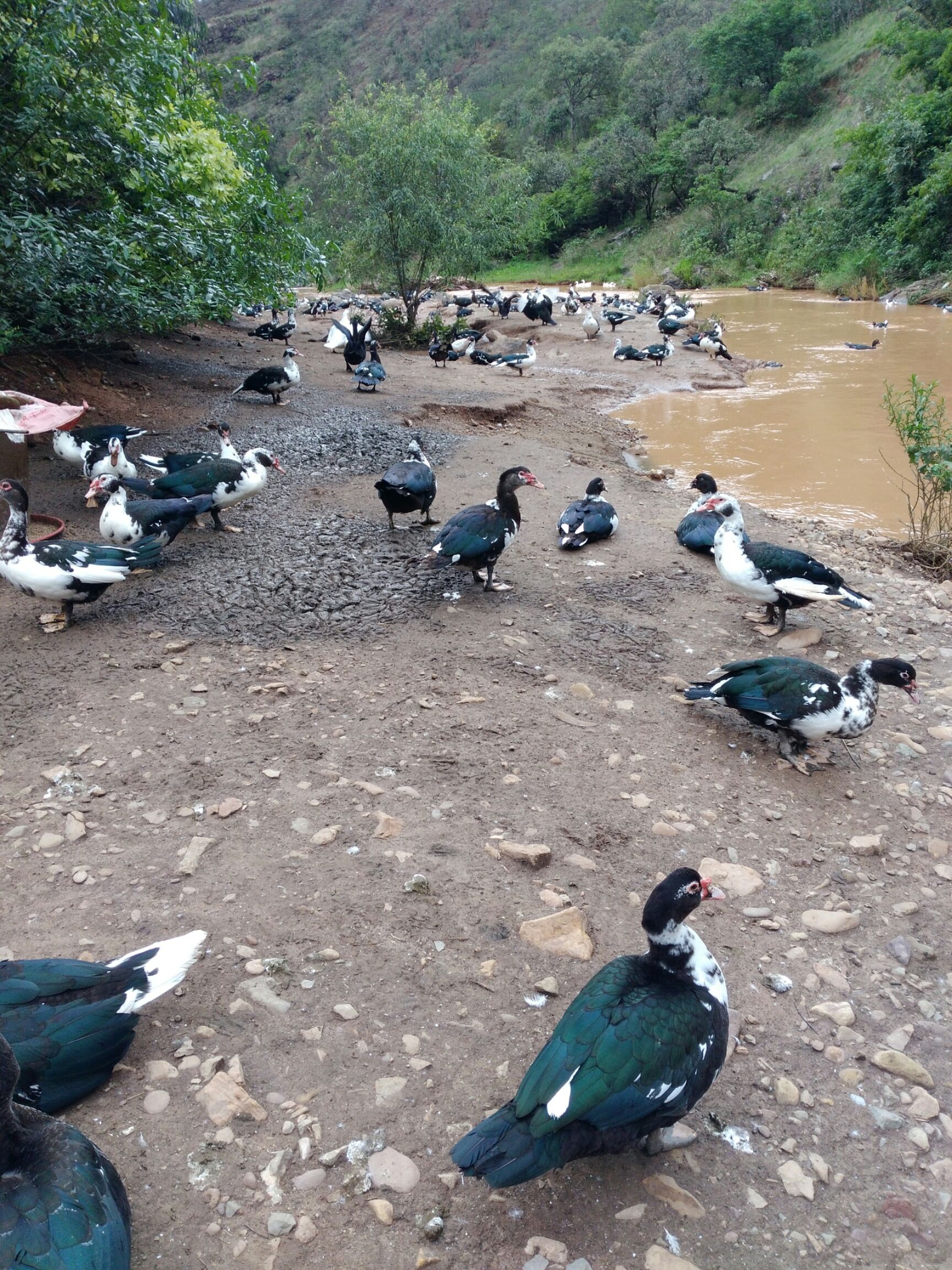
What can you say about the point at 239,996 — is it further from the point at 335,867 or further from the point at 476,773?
the point at 476,773

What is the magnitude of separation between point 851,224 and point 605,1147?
1576 inches

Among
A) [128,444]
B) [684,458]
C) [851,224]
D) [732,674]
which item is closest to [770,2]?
[851,224]

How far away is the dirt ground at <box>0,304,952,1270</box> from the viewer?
2.37 meters

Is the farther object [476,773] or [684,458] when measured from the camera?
[684,458]

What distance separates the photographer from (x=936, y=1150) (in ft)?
8.50

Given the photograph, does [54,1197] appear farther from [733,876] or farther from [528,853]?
[733,876]

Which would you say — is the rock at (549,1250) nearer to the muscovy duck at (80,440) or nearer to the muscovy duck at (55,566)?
the muscovy duck at (55,566)

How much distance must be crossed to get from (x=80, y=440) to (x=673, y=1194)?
8.53 m

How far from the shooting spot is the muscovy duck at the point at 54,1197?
1.91 m

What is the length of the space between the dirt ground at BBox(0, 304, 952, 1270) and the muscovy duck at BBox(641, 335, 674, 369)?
12635mm

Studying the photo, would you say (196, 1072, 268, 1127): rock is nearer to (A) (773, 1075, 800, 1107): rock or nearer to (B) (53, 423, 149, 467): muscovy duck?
(A) (773, 1075, 800, 1107): rock

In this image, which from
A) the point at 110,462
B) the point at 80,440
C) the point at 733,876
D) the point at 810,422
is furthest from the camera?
the point at 810,422

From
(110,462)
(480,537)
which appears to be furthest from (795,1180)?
(110,462)

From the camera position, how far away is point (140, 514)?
662 cm
